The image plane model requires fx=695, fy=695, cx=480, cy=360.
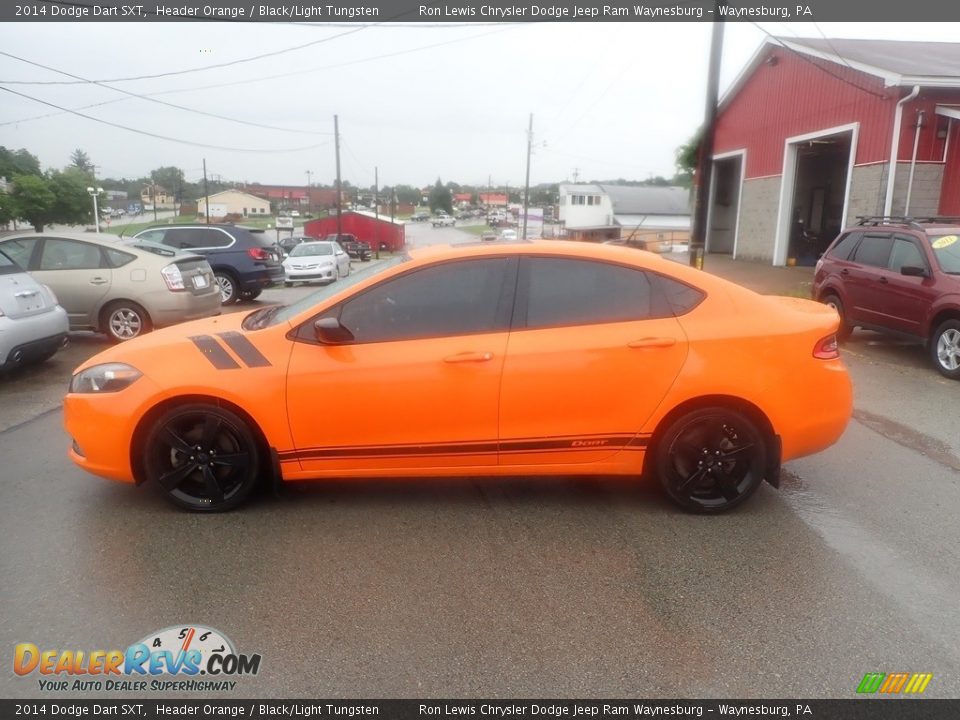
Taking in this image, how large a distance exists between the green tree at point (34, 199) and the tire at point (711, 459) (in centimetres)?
1584

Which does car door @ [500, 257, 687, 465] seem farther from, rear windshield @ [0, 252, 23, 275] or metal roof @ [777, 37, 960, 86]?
metal roof @ [777, 37, 960, 86]

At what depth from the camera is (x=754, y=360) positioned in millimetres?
3957

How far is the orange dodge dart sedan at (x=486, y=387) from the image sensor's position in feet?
12.7

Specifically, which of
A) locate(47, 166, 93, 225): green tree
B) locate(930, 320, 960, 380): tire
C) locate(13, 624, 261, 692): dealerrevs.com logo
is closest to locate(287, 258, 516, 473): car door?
locate(13, 624, 261, 692): dealerrevs.com logo

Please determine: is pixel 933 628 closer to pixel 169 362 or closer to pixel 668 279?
pixel 668 279

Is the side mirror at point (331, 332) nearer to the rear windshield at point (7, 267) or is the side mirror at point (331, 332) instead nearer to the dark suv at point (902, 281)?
the rear windshield at point (7, 267)

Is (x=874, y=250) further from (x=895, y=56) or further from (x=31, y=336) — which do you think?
(x=895, y=56)

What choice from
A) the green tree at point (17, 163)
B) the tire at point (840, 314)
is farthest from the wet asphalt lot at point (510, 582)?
the green tree at point (17, 163)

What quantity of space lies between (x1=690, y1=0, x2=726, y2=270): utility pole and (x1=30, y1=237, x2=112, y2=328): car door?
9.16 metres

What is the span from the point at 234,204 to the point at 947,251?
203 ft

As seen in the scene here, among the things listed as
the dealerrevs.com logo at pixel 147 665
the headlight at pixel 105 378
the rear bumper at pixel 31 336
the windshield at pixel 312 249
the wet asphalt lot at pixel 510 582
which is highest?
the headlight at pixel 105 378

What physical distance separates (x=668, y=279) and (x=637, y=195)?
251 ft

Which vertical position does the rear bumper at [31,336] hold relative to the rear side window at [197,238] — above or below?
below

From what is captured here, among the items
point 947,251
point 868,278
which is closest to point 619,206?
point 868,278
